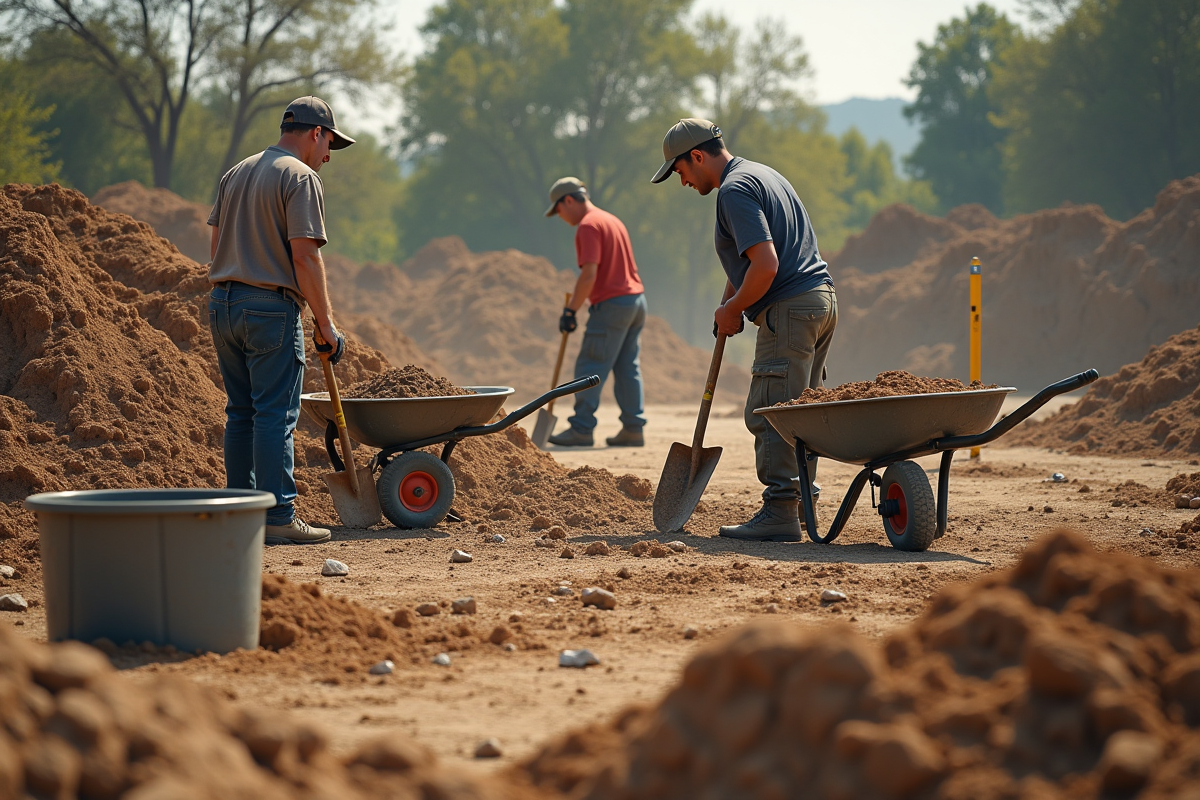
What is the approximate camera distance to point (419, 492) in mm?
6074

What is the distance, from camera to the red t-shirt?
9812 millimetres

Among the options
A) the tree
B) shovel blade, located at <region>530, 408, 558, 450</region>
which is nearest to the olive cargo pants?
shovel blade, located at <region>530, 408, 558, 450</region>

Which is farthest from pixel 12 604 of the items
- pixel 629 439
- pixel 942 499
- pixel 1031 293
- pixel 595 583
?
pixel 1031 293

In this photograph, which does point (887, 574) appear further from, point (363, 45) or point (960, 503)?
point (363, 45)

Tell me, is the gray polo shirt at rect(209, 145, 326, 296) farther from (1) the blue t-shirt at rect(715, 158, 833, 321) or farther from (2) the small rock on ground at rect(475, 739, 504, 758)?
(2) the small rock on ground at rect(475, 739, 504, 758)

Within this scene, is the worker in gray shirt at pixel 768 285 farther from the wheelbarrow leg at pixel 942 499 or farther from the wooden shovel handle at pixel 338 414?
the wooden shovel handle at pixel 338 414

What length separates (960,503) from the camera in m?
7.04

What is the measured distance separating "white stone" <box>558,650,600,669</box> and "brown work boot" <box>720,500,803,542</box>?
249 cm

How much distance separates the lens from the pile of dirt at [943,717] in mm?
1859

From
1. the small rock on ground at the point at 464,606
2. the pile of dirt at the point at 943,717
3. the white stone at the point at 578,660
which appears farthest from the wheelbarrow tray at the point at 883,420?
the pile of dirt at the point at 943,717

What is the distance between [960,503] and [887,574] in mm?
2479

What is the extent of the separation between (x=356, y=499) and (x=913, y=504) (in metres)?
2.82

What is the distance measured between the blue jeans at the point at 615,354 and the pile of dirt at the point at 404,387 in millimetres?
3724

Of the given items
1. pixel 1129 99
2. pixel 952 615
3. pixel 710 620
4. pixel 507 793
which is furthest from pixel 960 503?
pixel 1129 99
